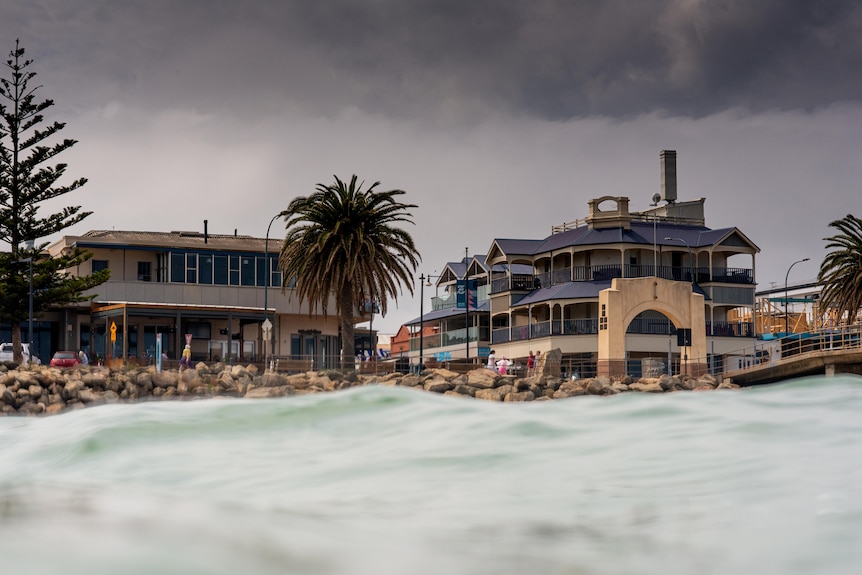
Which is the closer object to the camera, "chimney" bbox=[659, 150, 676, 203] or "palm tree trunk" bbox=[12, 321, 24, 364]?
"palm tree trunk" bbox=[12, 321, 24, 364]

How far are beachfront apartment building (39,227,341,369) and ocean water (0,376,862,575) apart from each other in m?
43.0

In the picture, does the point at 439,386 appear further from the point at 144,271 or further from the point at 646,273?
the point at 646,273

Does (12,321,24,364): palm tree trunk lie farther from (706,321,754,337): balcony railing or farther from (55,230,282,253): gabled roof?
(706,321,754,337): balcony railing

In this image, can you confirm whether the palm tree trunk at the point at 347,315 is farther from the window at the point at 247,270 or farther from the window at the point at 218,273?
the window at the point at 218,273

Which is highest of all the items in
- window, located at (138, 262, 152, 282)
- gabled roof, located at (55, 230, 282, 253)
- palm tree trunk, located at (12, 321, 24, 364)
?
gabled roof, located at (55, 230, 282, 253)

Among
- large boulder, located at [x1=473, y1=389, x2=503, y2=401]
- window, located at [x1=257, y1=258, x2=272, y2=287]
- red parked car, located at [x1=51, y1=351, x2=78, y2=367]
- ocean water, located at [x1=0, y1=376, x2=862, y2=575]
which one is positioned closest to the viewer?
ocean water, located at [x1=0, y1=376, x2=862, y2=575]

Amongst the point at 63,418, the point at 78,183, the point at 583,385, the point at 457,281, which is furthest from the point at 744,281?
the point at 63,418

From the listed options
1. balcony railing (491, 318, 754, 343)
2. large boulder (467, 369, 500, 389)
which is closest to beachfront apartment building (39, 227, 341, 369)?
balcony railing (491, 318, 754, 343)

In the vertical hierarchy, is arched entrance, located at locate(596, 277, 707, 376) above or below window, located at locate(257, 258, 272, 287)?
below

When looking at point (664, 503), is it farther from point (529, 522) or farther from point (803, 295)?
point (803, 295)

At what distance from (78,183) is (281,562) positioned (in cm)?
4771

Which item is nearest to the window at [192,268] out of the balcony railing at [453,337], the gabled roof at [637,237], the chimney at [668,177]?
the gabled roof at [637,237]

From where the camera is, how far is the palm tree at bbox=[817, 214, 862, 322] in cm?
6150

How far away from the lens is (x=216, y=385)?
38469 mm
